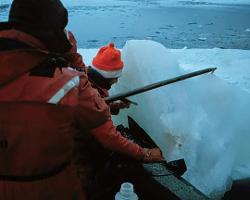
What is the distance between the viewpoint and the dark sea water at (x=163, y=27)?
1024 cm

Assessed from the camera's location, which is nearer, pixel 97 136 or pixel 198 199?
pixel 97 136

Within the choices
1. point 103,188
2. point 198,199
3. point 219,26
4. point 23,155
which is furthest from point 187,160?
point 219,26

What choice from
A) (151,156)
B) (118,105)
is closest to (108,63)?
(118,105)

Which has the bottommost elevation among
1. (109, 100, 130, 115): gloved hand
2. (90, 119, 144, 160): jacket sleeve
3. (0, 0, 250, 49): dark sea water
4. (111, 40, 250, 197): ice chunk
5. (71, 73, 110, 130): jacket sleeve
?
(0, 0, 250, 49): dark sea water

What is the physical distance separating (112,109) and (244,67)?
4609mm

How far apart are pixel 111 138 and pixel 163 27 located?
456 inches

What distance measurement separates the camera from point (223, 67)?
6637 millimetres

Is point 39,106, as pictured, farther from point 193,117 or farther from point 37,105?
point 193,117

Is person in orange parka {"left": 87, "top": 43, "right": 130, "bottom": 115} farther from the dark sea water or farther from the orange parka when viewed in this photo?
the dark sea water

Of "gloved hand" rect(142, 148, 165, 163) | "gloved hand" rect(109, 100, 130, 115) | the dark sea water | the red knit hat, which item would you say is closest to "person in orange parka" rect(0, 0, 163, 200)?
"gloved hand" rect(142, 148, 165, 163)

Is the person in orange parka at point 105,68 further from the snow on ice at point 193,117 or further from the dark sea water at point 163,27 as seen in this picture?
the dark sea water at point 163,27

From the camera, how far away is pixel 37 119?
1205mm

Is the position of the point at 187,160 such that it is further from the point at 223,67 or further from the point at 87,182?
the point at 223,67

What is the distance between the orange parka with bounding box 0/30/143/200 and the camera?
1.18 metres
